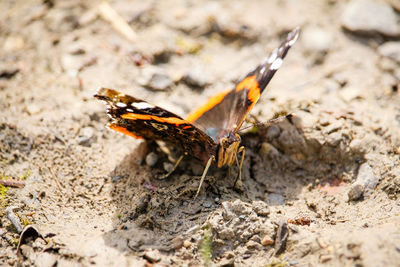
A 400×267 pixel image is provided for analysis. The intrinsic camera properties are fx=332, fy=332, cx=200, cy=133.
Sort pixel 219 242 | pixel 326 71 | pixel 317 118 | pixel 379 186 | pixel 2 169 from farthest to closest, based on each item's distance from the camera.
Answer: pixel 326 71, pixel 317 118, pixel 2 169, pixel 379 186, pixel 219 242

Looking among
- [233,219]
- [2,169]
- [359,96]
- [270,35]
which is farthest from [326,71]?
[2,169]

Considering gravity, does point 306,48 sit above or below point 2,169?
below

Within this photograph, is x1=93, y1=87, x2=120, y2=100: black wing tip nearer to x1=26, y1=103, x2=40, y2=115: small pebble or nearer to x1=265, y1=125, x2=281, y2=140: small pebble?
x1=26, y1=103, x2=40, y2=115: small pebble

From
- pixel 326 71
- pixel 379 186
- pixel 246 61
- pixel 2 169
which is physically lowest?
pixel 379 186

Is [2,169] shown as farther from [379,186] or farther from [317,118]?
[379,186]

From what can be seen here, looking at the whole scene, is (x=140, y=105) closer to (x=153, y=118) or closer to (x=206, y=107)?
(x=153, y=118)

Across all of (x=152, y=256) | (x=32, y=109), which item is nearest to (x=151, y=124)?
(x=152, y=256)

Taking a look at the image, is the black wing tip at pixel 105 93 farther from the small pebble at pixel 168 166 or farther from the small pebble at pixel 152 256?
the small pebble at pixel 152 256

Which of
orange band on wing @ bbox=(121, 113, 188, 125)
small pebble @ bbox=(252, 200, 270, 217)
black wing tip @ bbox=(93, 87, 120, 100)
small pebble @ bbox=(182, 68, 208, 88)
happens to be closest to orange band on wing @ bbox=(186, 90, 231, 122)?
small pebble @ bbox=(182, 68, 208, 88)
